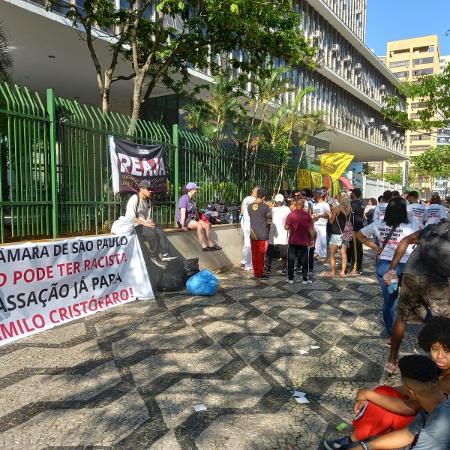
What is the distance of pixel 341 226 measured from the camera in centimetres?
895

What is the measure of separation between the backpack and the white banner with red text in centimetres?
420

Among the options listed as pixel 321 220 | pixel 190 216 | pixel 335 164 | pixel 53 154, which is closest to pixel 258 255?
pixel 190 216

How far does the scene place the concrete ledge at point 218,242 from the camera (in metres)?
8.43

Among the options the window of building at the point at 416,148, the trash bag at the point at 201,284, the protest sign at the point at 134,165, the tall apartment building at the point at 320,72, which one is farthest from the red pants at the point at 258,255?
the window of building at the point at 416,148

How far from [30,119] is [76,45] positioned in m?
7.89

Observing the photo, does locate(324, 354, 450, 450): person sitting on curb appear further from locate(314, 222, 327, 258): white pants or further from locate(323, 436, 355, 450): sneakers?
locate(314, 222, 327, 258): white pants

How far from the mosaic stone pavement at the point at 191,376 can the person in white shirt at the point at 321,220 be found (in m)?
4.45

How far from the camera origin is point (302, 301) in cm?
690

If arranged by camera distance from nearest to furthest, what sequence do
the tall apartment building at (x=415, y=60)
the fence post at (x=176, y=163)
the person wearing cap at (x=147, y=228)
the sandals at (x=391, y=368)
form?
the sandals at (x=391, y=368) → the person wearing cap at (x=147, y=228) → the fence post at (x=176, y=163) → the tall apartment building at (x=415, y=60)

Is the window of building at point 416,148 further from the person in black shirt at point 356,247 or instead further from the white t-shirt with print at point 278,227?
the white t-shirt with print at point 278,227

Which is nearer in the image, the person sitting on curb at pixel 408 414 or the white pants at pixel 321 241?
the person sitting on curb at pixel 408 414

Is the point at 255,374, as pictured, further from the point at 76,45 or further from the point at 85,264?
the point at 76,45

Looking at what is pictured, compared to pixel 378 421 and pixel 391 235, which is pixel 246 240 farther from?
pixel 378 421

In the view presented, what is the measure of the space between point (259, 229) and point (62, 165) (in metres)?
3.86
